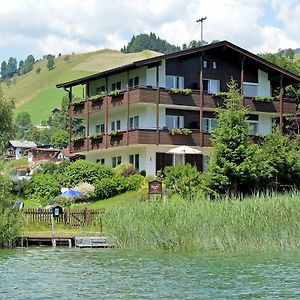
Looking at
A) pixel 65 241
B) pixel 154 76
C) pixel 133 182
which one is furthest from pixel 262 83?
pixel 65 241

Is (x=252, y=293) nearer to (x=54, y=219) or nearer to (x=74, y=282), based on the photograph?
(x=74, y=282)

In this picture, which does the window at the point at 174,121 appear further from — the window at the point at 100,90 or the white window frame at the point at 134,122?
the window at the point at 100,90

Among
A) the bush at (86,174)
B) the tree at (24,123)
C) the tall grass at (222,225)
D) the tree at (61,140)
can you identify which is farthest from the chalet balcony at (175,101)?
the tree at (24,123)

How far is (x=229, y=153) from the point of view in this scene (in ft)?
153

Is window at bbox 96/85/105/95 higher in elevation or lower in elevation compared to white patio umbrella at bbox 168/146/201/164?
higher

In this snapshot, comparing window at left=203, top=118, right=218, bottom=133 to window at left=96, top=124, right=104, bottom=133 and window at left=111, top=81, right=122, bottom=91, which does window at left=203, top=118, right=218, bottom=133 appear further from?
window at left=96, top=124, right=104, bottom=133

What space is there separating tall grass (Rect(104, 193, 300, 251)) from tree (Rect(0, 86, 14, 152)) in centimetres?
2515

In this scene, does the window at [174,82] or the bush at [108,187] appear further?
the window at [174,82]

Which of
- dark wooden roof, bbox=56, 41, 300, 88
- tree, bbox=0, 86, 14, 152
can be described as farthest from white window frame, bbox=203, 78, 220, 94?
tree, bbox=0, 86, 14, 152

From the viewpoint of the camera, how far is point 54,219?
135 ft

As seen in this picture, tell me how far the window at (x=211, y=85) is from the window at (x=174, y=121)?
350 centimetres

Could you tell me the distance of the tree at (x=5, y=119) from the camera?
5488cm

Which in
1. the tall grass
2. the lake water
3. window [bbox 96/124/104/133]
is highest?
window [bbox 96/124/104/133]

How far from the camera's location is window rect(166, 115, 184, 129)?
5638cm
